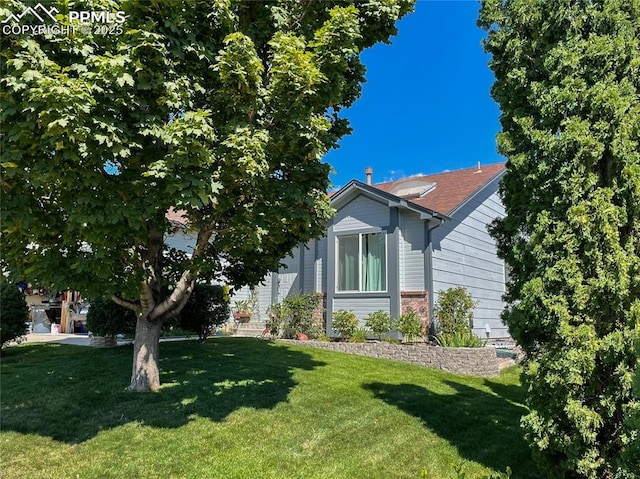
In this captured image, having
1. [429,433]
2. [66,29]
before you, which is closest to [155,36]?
[66,29]

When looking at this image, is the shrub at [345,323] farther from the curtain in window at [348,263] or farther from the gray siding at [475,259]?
the gray siding at [475,259]

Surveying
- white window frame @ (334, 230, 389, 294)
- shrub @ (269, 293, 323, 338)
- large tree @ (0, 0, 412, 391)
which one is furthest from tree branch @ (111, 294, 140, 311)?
white window frame @ (334, 230, 389, 294)

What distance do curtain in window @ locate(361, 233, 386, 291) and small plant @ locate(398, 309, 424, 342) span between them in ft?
4.44

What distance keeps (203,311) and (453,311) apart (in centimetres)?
657

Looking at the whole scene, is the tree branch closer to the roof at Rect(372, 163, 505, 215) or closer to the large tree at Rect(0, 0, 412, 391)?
the large tree at Rect(0, 0, 412, 391)

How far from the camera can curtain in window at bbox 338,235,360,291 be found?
13.6 metres

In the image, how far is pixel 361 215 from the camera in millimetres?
13594

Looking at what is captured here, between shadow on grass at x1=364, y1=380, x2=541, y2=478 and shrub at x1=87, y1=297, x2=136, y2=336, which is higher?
shrub at x1=87, y1=297, x2=136, y2=336

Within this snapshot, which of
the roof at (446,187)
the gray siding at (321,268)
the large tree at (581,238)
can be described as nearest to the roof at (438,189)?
the roof at (446,187)

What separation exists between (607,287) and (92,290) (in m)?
5.43

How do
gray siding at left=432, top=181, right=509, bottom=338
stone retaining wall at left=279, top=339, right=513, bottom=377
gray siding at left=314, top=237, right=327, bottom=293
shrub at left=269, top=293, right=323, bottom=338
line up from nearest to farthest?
stone retaining wall at left=279, top=339, right=513, bottom=377
gray siding at left=432, top=181, right=509, bottom=338
shrub at left=269, top=293, right=323, bottom=338
gray siding at left=314, top=237, right=327, bottom=293

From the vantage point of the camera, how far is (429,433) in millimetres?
5691

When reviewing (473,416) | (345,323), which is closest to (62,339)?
(345,323)

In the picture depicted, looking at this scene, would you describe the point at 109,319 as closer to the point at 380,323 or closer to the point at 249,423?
the point at 249,423
